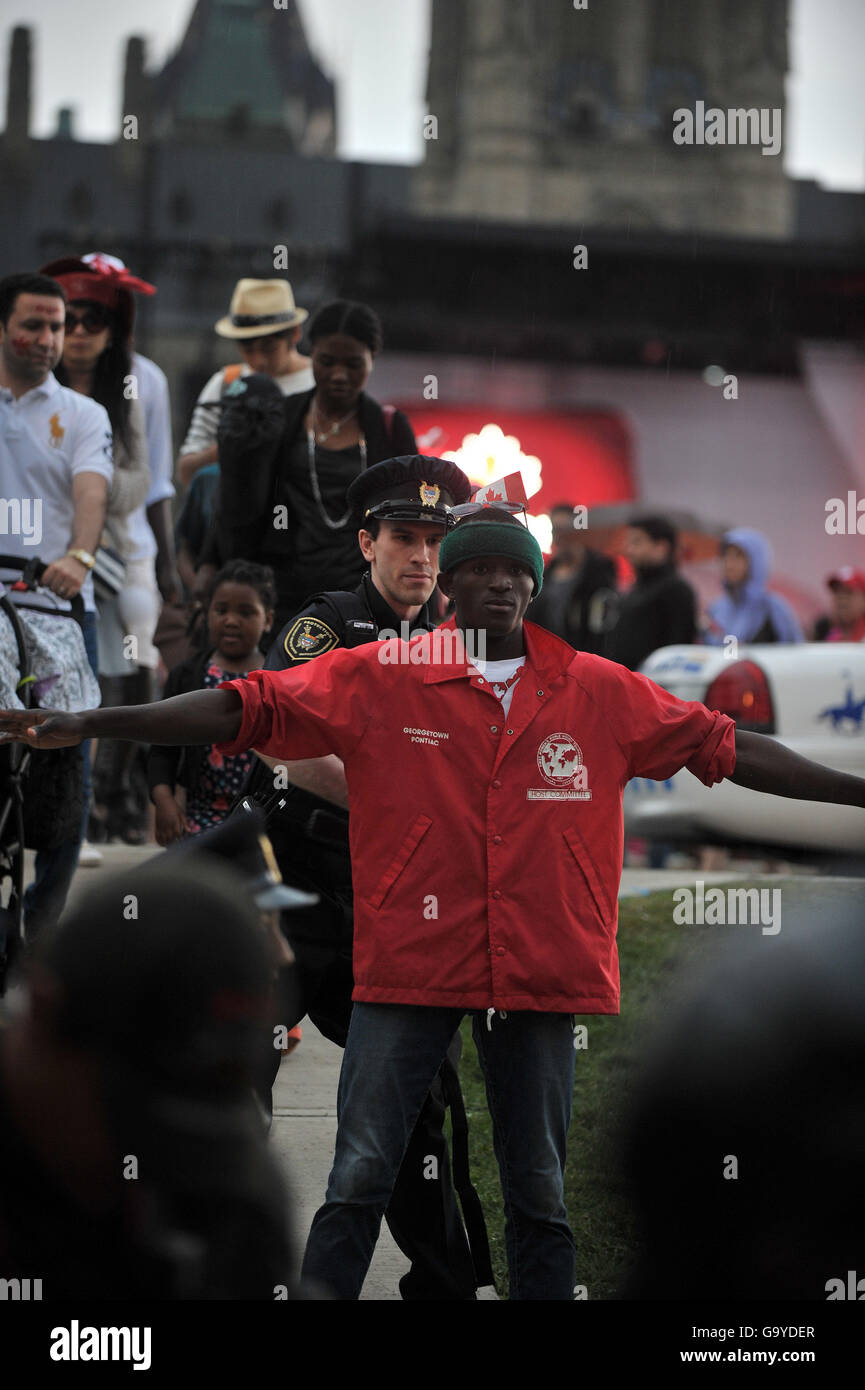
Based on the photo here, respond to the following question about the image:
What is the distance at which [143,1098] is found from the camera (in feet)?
6.56

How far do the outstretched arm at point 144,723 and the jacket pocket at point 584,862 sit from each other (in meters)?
0.64

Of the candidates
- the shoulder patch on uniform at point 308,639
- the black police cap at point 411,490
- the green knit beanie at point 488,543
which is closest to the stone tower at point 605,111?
the black police cap at point 411,490

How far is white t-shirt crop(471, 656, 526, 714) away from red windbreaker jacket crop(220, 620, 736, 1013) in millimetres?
23

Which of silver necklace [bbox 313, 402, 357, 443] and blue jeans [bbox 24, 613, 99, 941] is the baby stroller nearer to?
blue jeans [bbox 24, 613, 99, 941]

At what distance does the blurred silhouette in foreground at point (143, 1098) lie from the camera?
1980 mm

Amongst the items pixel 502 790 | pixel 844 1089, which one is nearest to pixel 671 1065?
pixel 844 1089

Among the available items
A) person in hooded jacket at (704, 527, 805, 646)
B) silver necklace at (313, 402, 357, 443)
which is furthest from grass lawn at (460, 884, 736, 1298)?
person in hooded jacket at (704, 527, 805, 646)

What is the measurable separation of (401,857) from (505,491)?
0.88 m

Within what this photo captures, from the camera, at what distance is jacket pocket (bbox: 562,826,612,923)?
3.51 meters

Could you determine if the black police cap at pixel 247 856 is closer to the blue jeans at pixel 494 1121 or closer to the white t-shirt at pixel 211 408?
the blue jeans at pixel 494 1121

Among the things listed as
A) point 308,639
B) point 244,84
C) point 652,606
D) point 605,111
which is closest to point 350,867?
point 308,639

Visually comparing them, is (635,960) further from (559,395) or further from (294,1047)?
(559,395)
